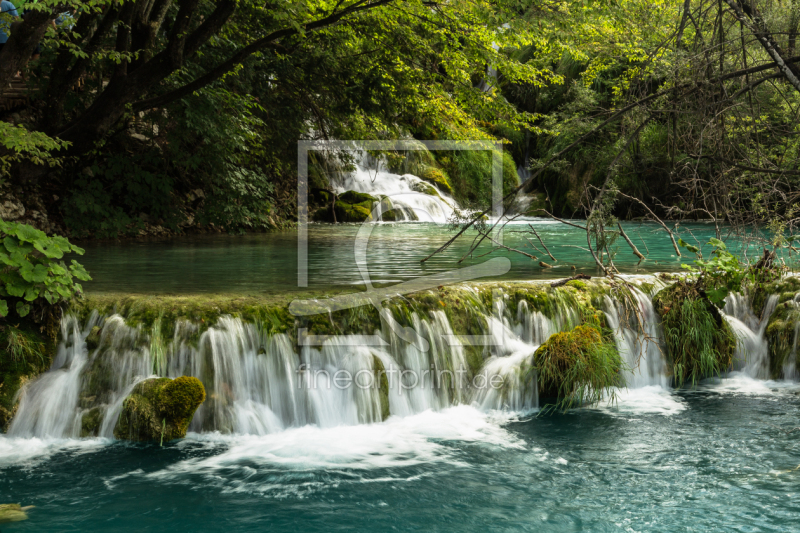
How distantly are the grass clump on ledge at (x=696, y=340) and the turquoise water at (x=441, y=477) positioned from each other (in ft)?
3.64

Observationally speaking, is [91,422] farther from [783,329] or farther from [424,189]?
[424,189]

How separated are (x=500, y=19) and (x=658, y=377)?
5652mm

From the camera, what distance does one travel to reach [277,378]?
5891mm

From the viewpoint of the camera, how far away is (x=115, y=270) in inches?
327

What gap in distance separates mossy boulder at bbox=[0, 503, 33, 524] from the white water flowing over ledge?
121 cm

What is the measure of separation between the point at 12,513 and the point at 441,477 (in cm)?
286

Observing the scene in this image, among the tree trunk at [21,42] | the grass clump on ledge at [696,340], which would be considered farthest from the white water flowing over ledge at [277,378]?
the tree trunk at [21,42]

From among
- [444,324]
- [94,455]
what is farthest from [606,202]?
[94,455]

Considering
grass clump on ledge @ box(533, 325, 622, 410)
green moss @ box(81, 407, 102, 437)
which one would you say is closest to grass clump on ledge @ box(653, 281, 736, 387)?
grass clump on ledge @ box(533, 325, 622, 410)

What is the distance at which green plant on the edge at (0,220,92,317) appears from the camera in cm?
555

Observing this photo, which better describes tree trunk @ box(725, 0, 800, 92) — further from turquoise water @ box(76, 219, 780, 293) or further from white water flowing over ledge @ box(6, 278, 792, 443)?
turquoise water @ box(76, 219, 780, 293)

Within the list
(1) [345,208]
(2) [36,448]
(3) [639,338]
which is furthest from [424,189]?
(2) [36,448]

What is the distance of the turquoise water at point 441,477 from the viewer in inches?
158

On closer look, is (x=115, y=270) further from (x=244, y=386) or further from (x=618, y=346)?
(x=618, y=346)
